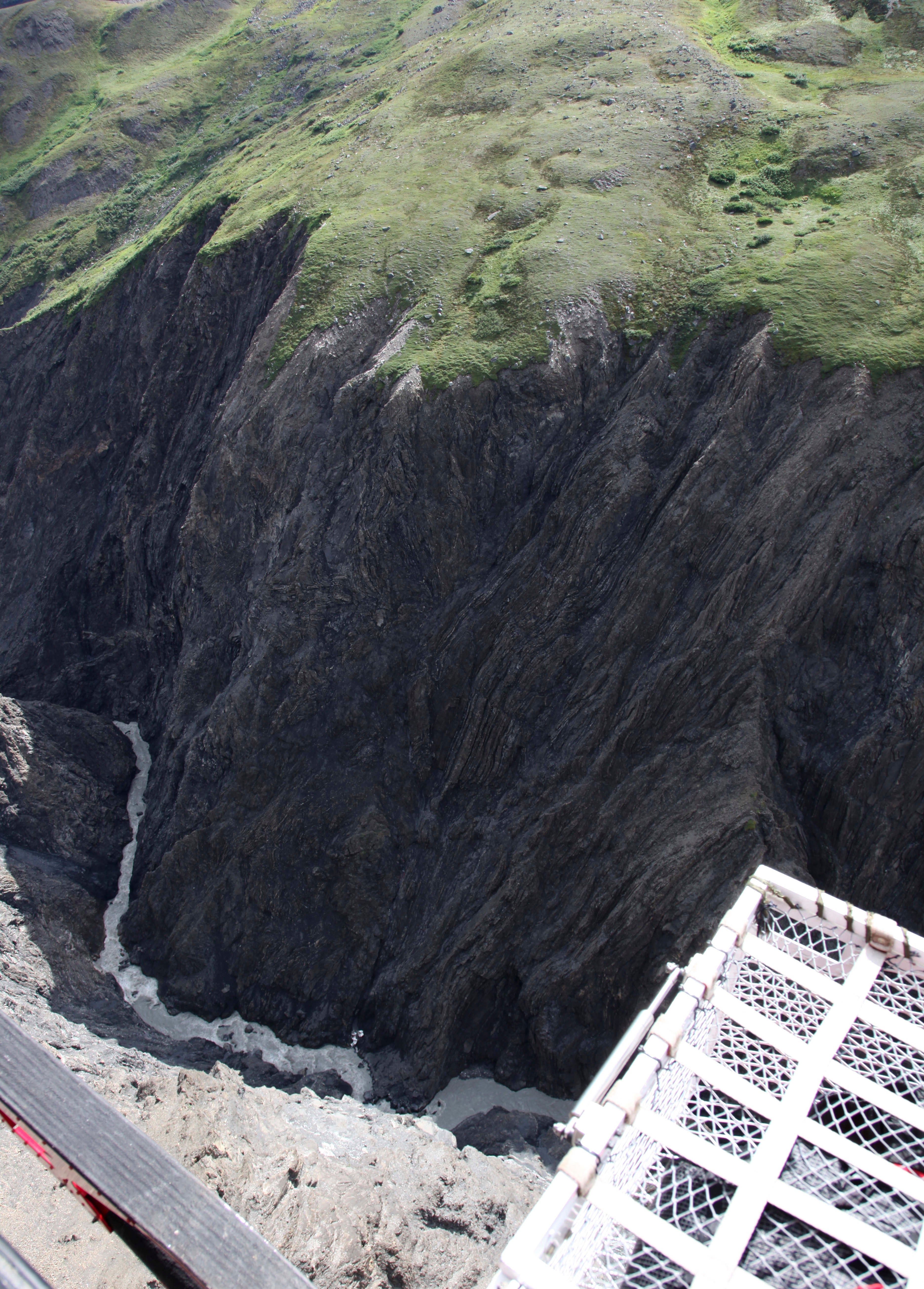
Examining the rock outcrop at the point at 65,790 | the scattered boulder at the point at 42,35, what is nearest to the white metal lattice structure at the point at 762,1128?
the rock outcrop at the point at 65,790

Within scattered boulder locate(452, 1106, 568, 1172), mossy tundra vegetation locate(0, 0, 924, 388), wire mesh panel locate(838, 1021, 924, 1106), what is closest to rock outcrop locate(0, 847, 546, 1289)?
scattered boulder locate(452, 1106, 568, 1172)

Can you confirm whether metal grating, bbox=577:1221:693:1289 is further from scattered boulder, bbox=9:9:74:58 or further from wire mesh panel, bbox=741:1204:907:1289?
scattered boulder, bbox=9:9:74:58

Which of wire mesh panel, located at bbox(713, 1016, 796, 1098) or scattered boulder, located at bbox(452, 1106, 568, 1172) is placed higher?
wire mesh panel, located at bbox(713, 1016, 796, 1098)

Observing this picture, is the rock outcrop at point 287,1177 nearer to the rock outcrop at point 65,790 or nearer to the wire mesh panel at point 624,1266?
the rock outcrop at point 65,790

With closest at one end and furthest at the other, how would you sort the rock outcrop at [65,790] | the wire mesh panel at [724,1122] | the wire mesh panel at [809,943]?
1. the wire mesh panel at [724,1122]
2. the wire mesh panel at [809,943]
3. the rock outcrop at [65,790]

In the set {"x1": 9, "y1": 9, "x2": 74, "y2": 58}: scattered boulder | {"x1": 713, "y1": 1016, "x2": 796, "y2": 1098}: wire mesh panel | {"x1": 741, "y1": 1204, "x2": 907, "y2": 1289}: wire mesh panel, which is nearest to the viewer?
{"x1": 741, "y1": 1204, "x2": 907, "y2": 1289}: wire mesh panel
